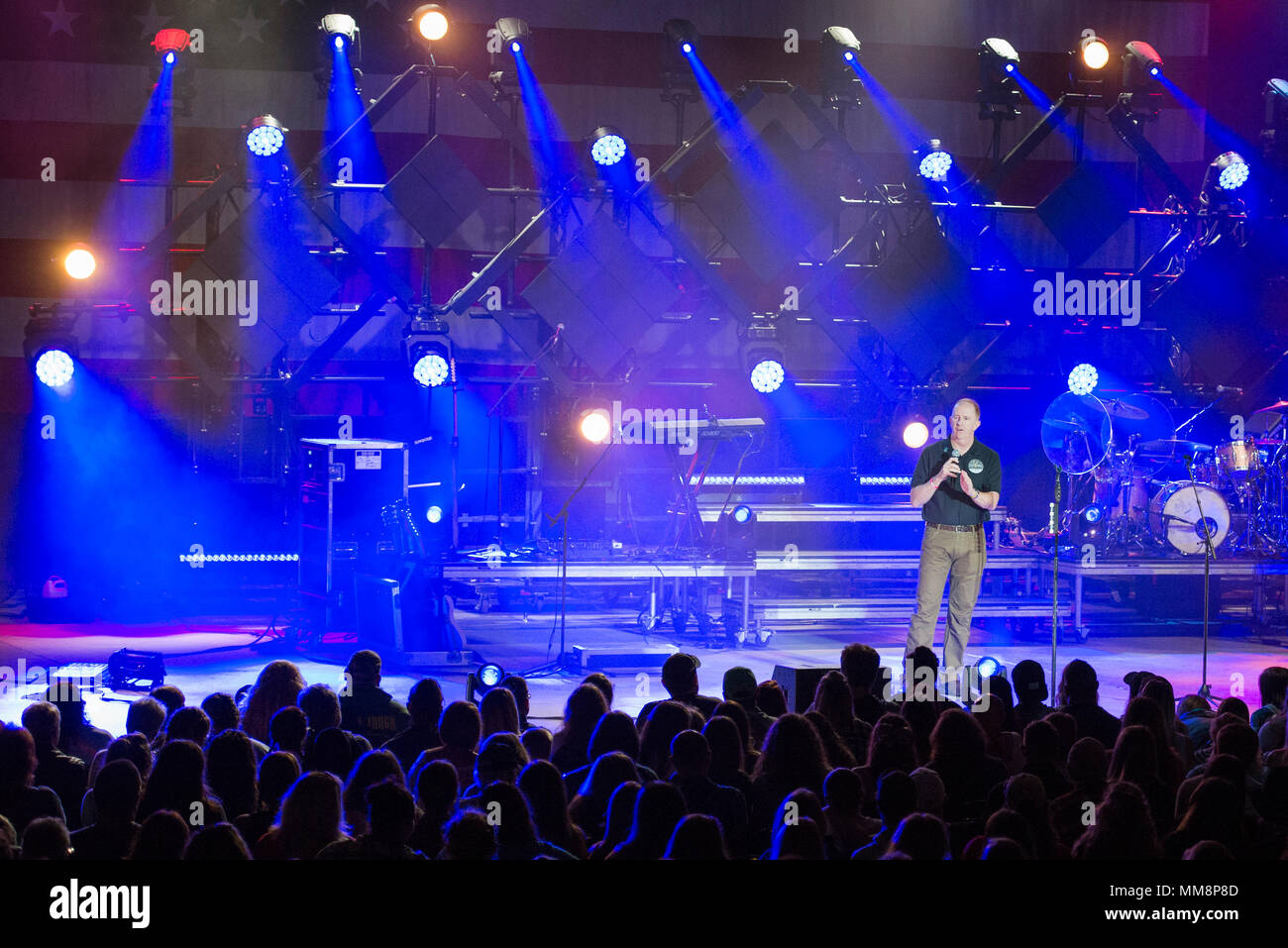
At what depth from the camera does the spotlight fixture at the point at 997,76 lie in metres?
12.3

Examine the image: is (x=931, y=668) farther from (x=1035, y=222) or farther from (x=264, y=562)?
(x=1035, y=222)

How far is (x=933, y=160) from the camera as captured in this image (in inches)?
482

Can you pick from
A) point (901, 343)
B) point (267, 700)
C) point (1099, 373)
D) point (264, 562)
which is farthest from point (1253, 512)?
point (267, 700)

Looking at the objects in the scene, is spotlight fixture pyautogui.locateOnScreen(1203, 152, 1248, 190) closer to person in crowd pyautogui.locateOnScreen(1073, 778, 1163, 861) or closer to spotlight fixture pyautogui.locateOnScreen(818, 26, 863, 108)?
spotlight fixture pyautogui.locateOnScreen(818, 26, 863, 108)

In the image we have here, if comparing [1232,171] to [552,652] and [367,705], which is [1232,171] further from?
[367,705]

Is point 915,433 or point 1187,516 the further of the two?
point 915,433

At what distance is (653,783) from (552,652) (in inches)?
272

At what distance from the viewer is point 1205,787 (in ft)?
12.9

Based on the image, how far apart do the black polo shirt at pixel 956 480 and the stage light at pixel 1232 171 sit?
5.93 meters

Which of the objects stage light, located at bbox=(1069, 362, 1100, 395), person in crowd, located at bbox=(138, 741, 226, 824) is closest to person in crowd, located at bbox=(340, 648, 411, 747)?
person in crowd, located at bbox=(138, 741, 226, 824)

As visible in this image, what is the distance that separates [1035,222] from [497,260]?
243 inches

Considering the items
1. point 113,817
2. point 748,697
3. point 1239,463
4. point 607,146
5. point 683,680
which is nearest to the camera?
point 113,817

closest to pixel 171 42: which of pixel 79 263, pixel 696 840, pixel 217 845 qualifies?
pixel 79 263
